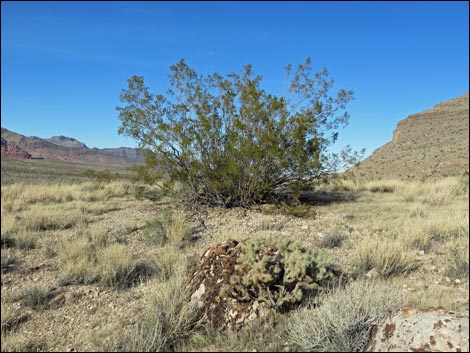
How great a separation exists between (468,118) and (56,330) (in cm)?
4422

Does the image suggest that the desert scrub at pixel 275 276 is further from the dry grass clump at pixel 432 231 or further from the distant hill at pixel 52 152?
the distant hill at pixel 52 152

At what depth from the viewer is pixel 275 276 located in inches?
149

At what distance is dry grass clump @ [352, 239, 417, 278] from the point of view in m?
5.03

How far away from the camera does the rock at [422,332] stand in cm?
251

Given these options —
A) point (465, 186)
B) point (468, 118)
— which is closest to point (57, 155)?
point (468, 118)

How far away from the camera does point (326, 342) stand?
3012mm

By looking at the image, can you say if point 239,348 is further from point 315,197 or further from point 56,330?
point 315,197

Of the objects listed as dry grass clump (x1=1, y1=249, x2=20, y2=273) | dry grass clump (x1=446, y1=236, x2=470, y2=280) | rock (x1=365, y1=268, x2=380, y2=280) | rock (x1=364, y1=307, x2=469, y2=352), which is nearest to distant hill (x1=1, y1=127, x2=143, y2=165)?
dry grass clump (x1=1, y1=249, x2=20, y2=273)

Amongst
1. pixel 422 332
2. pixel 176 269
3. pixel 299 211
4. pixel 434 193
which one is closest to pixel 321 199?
pixel 299 211

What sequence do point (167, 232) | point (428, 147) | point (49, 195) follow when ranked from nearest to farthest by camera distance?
1. point (167, 232)
2. point (49, 195)
3. point (428, 147)

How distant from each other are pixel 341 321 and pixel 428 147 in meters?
35.8

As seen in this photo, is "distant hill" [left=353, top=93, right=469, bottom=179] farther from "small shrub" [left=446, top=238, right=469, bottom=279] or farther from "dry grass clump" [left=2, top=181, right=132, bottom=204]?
"small shrub" [left=446, top=238, right=469, bottom=279]

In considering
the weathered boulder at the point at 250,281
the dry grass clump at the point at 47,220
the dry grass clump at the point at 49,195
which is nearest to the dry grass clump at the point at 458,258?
the weathered boulder at the point at 250,281

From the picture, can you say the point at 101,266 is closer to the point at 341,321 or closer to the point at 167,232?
the point at 167,232
